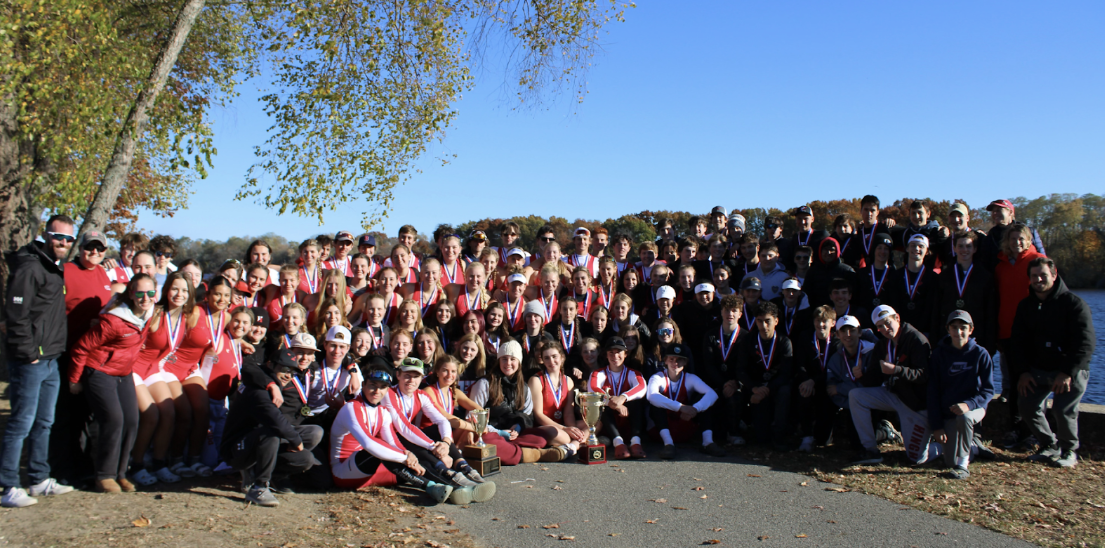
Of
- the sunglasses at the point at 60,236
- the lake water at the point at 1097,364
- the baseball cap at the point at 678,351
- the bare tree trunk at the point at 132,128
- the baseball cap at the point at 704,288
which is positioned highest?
the bare tree trunk at the point at 132,128

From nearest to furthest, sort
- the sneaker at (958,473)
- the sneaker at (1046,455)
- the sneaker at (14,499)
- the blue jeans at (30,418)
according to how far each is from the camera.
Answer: the sneaker at (14,499)
the blue jeans at (30,418)
the sneaker at (958,473)
the sneaker at (1046,455)

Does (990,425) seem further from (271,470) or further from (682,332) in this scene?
(271,470)

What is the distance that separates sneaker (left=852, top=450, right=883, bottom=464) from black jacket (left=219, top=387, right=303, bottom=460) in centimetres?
527

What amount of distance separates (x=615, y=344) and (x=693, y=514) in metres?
2.65

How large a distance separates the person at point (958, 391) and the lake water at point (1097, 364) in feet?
4.80

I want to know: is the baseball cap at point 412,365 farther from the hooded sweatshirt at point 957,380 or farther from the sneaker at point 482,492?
the hooded sweatshirt at point 957,380

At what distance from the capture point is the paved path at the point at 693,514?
4.86 metres

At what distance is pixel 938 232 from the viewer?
28.1 ft

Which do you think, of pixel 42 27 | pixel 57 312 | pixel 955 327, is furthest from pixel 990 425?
pixel 42 27

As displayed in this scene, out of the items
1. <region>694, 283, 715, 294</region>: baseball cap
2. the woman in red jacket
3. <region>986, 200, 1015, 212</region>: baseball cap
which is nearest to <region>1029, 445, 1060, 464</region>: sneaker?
<region>986, 200, 1015, 212</region>: baseball cap

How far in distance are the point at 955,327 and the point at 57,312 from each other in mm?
7737

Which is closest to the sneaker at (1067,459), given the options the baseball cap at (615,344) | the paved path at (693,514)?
the paved path at (693,514)

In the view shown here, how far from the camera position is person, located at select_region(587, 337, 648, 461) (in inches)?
303

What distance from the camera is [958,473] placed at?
6.38 metres
